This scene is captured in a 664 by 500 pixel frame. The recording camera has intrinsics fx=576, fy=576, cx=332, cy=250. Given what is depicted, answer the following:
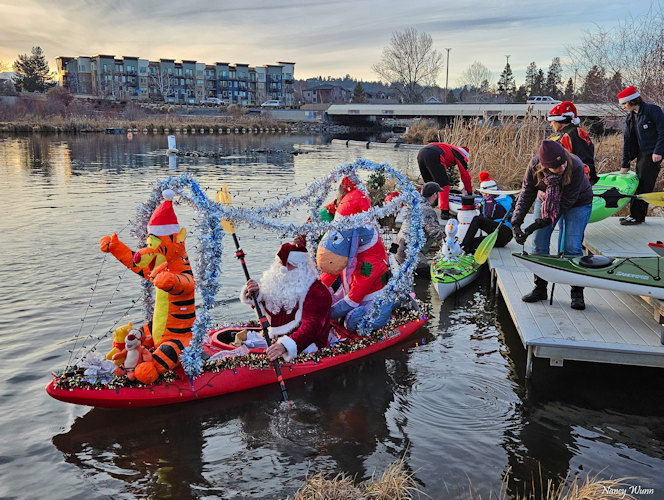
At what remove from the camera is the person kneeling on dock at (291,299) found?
20.6 feet

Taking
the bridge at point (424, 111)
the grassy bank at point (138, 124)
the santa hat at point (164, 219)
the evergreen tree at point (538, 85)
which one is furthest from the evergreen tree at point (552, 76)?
the santa hat at point (164, 219)

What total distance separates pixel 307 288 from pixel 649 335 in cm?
373

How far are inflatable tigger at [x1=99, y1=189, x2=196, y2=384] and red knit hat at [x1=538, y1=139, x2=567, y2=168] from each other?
4.07m

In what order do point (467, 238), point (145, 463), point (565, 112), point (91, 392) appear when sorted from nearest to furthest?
point (145, 463) → point (91, 392) → point (565, 112) → point (467, 238)

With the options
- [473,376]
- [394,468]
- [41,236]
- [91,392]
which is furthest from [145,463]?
[41,236]

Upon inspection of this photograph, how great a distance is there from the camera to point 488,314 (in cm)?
902

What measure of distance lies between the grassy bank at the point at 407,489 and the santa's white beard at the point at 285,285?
2013 mm

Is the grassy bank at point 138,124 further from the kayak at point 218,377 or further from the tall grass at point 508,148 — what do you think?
the kayak at point 218,377

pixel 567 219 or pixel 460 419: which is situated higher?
pixel 567 219

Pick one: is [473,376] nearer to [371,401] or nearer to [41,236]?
[371,401]

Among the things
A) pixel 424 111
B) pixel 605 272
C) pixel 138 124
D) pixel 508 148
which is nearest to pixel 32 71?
pixel 138 124

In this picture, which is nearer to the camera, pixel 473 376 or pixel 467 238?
pixel 473 376

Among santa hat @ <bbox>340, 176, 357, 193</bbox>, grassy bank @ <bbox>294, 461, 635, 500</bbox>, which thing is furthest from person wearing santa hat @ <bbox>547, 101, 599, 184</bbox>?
grassy bank @ <bbox>294, 461, 635, 500</bbox>

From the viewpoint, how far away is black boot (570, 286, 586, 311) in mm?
6977
